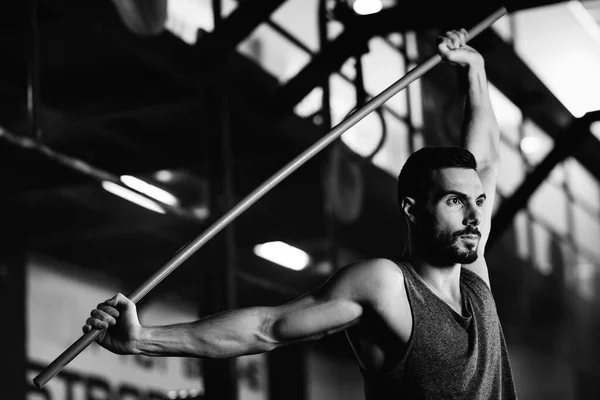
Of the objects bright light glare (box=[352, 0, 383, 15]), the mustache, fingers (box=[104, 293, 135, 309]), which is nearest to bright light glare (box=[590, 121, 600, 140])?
bright light glare (box=[352, 0, 383, 15])

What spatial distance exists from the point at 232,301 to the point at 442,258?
145 inches

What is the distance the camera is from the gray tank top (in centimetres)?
251

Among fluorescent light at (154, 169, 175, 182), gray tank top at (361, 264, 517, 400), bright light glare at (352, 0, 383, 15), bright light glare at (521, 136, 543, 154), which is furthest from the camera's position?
bright light glare at (521, 136, 543, 154)

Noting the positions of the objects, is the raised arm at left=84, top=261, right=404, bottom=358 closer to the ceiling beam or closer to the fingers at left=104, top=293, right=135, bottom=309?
the fingers at left=104, top=293, right=135, bottom=309

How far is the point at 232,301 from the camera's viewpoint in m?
6.18

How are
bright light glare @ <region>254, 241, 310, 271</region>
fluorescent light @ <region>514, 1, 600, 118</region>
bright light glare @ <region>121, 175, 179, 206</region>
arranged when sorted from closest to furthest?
1. bright light glare @ <region>121, 175, 179, 206</region>
2. fluorescent light @ <region>514, 1, 600, 118</region>
3. bright light glare @ <region>254, 241, 310, 271</region>

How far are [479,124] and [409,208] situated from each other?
54 centimetres

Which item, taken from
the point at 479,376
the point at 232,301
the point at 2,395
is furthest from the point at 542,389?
the point at 479,376

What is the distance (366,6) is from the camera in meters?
6.02

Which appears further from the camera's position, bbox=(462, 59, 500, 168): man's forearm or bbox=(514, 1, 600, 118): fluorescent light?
bbox=(514, 1, 600, 118): fluorescent light

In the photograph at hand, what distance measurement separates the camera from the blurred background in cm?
602

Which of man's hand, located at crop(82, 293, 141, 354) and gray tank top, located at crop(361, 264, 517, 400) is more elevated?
man's hand, located at crop(82, 293, 141, 354)

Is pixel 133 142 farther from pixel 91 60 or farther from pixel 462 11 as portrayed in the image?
pixel 462 11

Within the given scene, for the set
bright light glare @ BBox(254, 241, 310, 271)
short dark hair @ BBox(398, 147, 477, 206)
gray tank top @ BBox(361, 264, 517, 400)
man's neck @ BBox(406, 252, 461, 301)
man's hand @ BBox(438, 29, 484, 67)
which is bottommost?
gray tank top @ BBox(361, 264, 517, 400)
